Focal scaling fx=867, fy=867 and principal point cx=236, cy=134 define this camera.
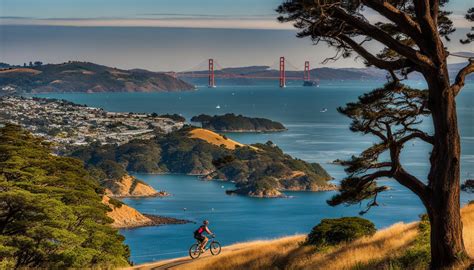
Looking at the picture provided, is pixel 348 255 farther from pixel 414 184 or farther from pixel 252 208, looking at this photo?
pixel 252 208

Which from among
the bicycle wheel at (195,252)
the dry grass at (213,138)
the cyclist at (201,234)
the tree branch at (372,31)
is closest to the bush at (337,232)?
the cyclist at (201,234)

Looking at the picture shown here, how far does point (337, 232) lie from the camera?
1833 cm

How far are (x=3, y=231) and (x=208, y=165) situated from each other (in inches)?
5361

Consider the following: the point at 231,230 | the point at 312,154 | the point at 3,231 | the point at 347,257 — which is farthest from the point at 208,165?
the point at 347,257

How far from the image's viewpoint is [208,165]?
16125 centimetres

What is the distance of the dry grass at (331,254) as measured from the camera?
1283 cm

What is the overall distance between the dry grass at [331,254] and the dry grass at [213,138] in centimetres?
14763

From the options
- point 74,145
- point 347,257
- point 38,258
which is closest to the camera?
point 347,257

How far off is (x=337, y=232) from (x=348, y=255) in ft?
15.8

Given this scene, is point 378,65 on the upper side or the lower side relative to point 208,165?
upper

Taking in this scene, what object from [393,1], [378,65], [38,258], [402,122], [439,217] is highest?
[393,1]

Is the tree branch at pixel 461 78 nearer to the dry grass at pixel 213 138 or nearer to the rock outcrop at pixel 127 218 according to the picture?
the rock outcrop at pixel 127 218

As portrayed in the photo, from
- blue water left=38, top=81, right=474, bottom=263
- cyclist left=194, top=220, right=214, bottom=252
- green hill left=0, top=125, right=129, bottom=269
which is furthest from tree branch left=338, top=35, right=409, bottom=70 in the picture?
blue water left=38, top=81, right=474, bottom=263

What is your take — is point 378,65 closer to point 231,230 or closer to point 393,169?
point 393,169
